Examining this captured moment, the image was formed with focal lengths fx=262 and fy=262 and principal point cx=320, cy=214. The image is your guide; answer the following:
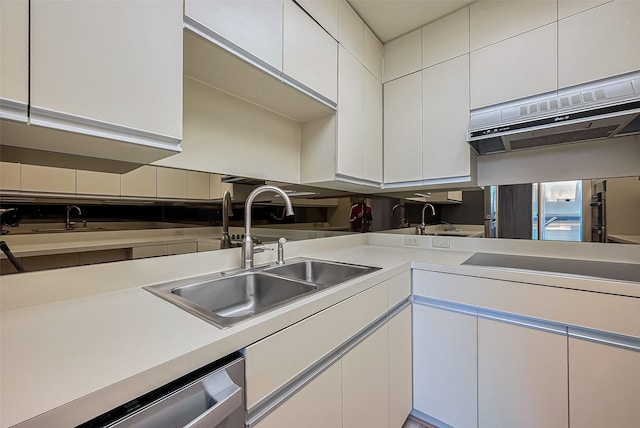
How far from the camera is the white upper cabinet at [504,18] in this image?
1.44m

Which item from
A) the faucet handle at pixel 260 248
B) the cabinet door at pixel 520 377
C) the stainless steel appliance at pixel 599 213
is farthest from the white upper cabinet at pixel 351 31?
the cabinet door at pixel 520 377

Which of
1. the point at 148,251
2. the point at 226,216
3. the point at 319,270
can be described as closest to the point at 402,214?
the point at 319,270

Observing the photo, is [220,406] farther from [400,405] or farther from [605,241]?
[605,241]

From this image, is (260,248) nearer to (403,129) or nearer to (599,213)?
(403,129)

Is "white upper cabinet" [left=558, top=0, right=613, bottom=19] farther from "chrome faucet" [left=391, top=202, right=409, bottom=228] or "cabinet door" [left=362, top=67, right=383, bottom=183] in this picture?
"chrome faucet" [left=391, top=202, right=409, bottom=228]

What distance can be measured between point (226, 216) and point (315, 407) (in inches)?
35.7

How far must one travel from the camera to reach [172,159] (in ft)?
3.70

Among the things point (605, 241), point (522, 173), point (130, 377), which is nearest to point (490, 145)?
point (522, 173)

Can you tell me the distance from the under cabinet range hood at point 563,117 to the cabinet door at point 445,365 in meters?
1.01

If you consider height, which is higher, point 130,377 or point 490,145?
point 490,145

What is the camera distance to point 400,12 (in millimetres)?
1718

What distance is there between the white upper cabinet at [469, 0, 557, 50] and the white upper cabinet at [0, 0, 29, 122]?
204 cm

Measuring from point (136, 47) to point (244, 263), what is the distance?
2.87ft

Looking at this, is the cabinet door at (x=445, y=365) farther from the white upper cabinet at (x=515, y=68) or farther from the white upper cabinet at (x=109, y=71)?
the white upper cabinet at (x=109, y=71)
